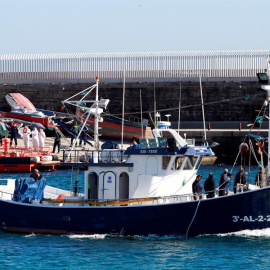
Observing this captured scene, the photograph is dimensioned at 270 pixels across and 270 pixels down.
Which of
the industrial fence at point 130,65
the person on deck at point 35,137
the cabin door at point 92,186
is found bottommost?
the cabin door at point 92,186

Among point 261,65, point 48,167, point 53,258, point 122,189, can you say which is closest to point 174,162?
point 122,189

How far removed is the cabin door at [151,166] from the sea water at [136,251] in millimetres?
1819

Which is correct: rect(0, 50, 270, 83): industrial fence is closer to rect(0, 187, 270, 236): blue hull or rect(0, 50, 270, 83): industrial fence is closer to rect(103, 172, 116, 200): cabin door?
rect(103, 172, 116, 200): cabin door

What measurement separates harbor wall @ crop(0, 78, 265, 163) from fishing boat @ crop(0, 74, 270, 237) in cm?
2775

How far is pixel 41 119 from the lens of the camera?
57875 mm

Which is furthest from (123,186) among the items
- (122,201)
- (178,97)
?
(178,97)

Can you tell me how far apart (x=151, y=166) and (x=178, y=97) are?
30.4m

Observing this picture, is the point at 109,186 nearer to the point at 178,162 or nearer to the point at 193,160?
the point at 178,162

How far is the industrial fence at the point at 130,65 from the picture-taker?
206 feet

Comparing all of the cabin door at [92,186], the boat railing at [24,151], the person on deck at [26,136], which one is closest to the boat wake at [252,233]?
the cabin door at [92,186]

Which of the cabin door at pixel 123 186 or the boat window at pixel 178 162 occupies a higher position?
the boat window at pixel 178 162

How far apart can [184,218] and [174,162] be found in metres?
1.74

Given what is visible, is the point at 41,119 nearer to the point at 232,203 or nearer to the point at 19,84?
the point at 19,84

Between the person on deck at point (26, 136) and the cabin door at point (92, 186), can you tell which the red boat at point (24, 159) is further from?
the cabin door at point (92, 186)
